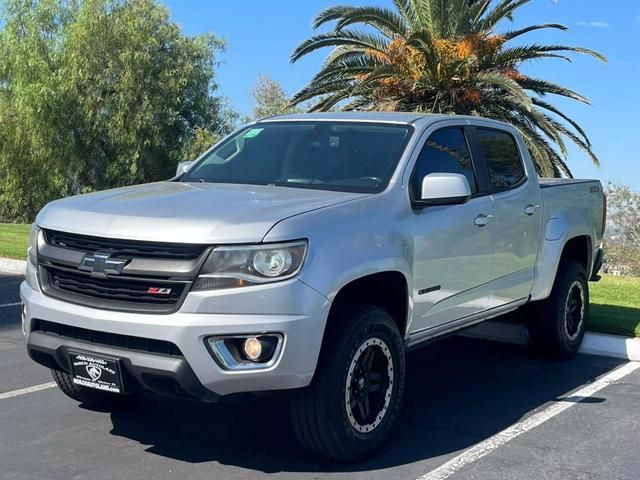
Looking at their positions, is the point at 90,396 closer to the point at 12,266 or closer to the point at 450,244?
the point at 450,244

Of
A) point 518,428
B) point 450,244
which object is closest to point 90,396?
point 450,244

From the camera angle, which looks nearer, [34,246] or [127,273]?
[127,273]

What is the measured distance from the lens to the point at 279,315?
3.95 metres

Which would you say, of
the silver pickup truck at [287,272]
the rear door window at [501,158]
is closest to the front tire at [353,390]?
the silver pickup truck at [287,272]

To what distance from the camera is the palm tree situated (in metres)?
17.0

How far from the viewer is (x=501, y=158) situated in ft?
21.3

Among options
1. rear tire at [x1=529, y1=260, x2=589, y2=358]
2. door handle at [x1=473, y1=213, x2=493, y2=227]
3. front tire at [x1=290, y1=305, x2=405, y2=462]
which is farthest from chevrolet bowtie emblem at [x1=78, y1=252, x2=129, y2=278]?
rear tire at [x1=529, y1=260, x2=589, y2=358]

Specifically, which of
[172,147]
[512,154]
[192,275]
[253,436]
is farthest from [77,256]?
[172,147]

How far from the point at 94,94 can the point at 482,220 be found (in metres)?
30.2

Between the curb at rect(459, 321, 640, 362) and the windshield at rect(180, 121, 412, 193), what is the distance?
2.62m

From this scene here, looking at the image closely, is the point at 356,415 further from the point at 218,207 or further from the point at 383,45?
the point at 383,45

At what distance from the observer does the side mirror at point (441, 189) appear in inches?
194

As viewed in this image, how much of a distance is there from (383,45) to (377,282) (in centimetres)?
1382

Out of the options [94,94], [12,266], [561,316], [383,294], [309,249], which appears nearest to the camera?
[309,249]
